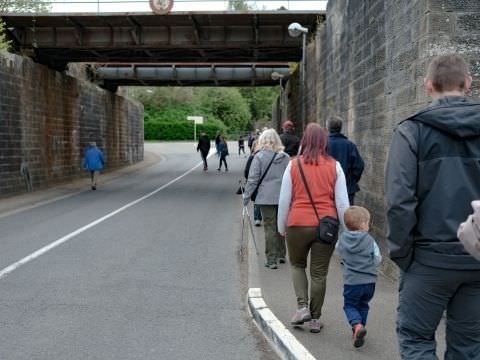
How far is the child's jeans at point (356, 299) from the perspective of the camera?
4.84 meters

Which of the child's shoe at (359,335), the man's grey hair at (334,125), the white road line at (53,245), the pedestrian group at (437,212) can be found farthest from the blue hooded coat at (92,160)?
the pedestrian group at (437,212)

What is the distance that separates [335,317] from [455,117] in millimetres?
3125

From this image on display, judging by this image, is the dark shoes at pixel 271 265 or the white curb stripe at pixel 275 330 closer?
the white curb stripe at pixel 275 330

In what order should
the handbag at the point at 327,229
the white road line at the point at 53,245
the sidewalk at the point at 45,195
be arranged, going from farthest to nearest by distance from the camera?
the sidewalk at the point at 45,195 < the white road line at the point at 53,245 < the handbag at the point at 327,229

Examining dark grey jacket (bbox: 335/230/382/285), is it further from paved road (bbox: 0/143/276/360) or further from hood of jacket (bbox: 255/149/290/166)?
hood of jacket (bbox: 255/149/290/166)

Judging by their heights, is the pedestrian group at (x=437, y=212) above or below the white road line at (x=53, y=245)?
above

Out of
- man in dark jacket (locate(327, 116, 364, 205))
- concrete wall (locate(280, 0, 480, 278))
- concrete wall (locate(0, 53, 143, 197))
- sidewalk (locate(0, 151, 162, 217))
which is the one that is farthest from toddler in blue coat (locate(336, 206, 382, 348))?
concrete wall (locate(0, 53, 143, 197))

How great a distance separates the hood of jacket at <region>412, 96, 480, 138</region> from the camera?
3.10 m

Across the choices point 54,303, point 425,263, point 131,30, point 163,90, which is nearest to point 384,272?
point 54,303

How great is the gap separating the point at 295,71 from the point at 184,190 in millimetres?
6801

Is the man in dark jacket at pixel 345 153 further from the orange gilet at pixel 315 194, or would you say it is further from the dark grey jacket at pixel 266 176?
the orange gilet at pixel 315 194

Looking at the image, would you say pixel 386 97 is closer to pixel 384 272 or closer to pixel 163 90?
pixel 384 272

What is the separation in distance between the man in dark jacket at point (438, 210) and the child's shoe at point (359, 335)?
1504 mm

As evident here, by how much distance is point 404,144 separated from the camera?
10.5 feet
